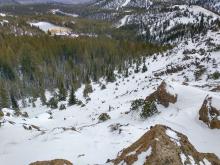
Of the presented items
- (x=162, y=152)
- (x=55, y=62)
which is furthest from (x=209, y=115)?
(x=55, y=62)

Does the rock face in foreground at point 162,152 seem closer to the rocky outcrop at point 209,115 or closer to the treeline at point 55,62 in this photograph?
the rocky outcrop at point 209,115

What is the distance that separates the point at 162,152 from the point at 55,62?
9855cm

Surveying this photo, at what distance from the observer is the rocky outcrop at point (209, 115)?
22453 mm

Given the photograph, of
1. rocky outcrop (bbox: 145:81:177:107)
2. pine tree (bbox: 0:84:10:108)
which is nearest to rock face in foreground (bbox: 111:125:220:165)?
rocky outcrop (bbox: 145:81:177:107)

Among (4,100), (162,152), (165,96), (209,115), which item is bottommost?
(4,100)

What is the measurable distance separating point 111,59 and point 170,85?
3393 inches

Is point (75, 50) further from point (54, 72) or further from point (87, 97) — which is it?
point (87, 97)

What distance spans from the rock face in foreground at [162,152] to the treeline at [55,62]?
60.3 meters

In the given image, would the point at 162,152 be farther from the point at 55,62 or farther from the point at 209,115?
the point at 55,62

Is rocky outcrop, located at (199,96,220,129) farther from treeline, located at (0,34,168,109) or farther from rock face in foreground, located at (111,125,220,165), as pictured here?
treeline, located at (0,34,168,109)

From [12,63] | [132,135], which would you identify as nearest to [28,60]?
[12,63]

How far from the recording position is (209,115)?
907 inches

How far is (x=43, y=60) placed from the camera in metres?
107

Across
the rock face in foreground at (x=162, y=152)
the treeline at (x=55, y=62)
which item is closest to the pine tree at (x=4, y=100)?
the treeline at (x=55, y=62)
